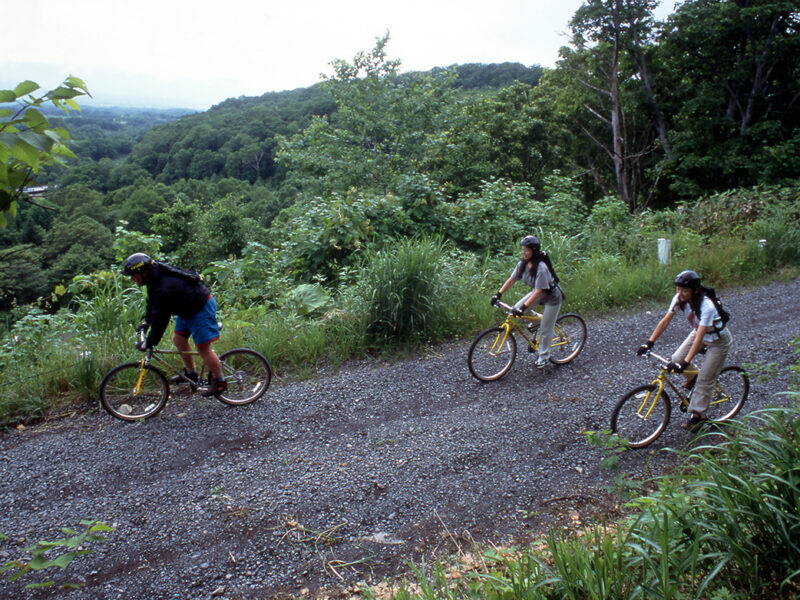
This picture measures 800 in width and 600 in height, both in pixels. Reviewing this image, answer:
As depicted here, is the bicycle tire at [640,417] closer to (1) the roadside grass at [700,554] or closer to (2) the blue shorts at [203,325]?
(1) the roadside grass at [700,554]

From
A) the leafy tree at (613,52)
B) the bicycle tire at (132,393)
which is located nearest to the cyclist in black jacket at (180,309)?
the bicycle tire at (132,393)

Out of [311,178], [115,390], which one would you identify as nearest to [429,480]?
[115,390]

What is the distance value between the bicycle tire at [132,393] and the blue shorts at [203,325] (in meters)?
0.57

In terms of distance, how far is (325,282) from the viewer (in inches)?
356

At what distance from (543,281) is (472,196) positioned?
7.80 metres

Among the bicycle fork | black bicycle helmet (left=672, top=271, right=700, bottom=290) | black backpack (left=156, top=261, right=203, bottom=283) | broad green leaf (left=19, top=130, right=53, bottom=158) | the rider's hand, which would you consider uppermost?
broad green leaf (left=19, top=130, right=53, bottom=158)

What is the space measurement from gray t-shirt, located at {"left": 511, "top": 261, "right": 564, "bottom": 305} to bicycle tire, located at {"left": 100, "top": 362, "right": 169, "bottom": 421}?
13.7 feet

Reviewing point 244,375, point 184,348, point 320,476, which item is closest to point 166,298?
point 184,348

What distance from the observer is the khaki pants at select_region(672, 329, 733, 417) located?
4.85 m

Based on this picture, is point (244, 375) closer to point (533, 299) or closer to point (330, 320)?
point (330, 320)

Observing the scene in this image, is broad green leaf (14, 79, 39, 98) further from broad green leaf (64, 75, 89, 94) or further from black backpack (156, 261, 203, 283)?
black backpack (156, 261, 203, 283)

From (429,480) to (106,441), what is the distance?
3.16 meters

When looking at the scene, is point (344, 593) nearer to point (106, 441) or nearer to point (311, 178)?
point (106, 441)

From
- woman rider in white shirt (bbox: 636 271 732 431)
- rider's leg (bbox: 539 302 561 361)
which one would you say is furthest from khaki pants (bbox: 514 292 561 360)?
woman rider in white shirt (bbox: 636 271 732 431)
